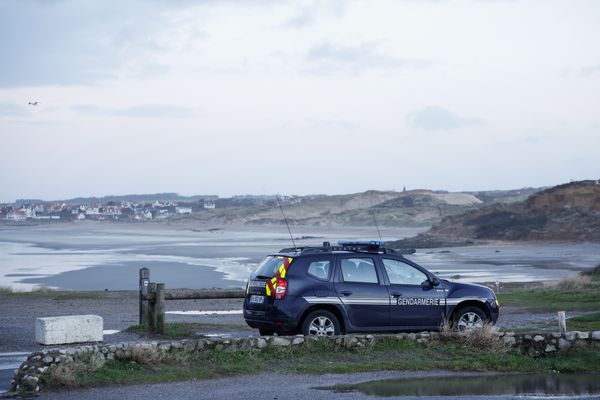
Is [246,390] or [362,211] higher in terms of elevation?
[362,211]

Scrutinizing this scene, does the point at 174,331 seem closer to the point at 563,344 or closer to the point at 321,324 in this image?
the point at 321,324

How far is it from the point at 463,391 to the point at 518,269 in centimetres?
3621

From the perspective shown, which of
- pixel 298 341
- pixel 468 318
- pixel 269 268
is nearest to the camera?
pixel 298 341

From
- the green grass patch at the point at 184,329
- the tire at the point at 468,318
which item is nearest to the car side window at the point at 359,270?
the tire at the point at 468,318

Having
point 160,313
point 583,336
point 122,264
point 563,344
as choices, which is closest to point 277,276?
point 160,313

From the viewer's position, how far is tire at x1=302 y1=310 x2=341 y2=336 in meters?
14.6

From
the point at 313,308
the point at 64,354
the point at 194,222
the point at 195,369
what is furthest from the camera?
the point at 194,222

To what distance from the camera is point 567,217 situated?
76.7 metres

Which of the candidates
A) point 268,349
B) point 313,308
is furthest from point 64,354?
point 313,308

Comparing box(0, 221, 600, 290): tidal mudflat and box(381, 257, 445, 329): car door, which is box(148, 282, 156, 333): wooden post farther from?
box(0, 221, 600, 290): tidal mudflat

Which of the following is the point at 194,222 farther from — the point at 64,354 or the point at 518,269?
the point at 64,354

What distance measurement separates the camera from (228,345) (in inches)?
533

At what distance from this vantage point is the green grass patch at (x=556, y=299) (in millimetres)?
23031

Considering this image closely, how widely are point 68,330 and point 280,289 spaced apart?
337 centimetres
